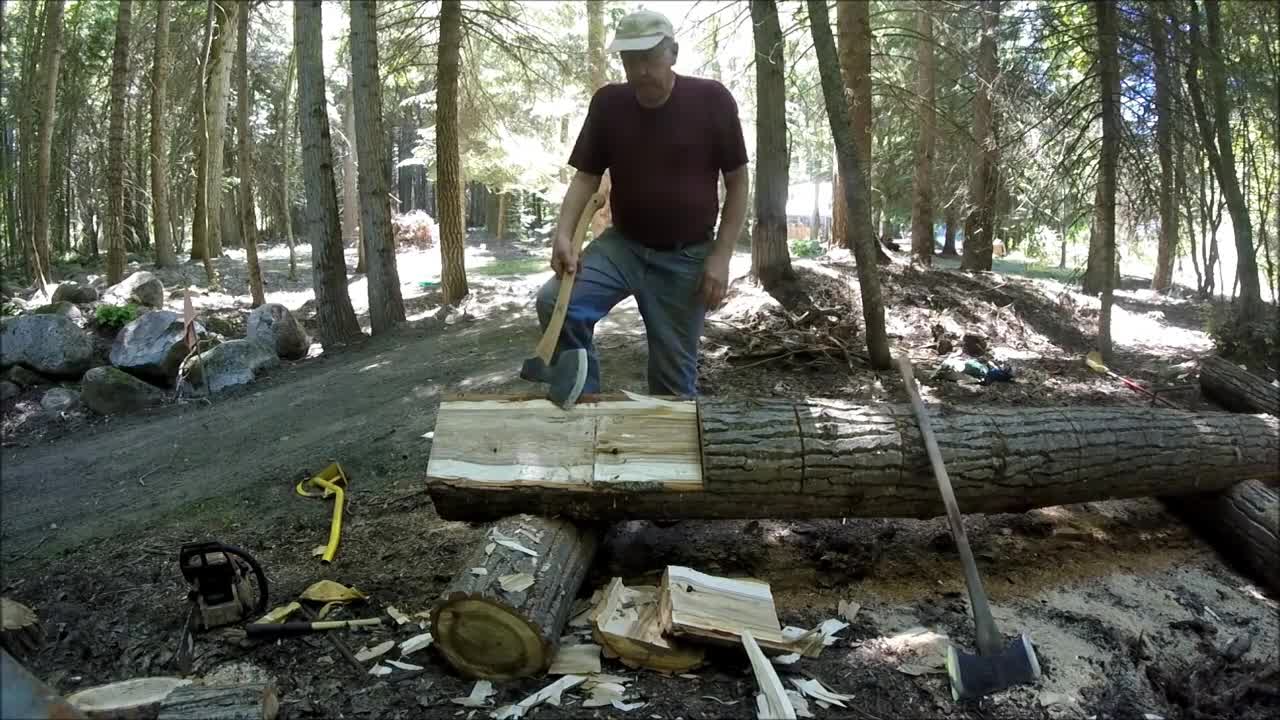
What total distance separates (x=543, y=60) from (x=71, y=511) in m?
7.95

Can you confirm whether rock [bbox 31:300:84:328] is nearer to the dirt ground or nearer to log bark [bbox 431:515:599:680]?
the dirt ground

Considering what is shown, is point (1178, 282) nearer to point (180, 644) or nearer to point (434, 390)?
point (434, 390)

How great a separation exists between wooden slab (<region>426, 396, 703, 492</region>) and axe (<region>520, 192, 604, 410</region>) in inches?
2.5

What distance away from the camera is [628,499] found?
10.0ft

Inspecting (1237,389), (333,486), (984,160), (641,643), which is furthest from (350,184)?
(641,643)

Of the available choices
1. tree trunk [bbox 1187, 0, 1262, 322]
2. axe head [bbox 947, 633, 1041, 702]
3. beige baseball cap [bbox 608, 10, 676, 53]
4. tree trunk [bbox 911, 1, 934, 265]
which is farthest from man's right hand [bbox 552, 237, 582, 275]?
tree trunk [bbox 911, 1, 934, 265]

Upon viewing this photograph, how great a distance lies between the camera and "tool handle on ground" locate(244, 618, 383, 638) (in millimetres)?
2795

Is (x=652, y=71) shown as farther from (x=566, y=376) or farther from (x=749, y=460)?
(x=749, y=460)

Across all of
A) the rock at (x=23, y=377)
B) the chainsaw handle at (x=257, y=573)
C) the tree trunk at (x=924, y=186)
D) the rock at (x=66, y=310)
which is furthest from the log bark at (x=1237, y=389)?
the rock at (x=66, y=310)

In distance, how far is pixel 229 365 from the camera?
8.23m

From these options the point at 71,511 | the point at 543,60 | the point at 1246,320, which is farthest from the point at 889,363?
the point at 543,60

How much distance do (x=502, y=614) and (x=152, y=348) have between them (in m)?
7.94

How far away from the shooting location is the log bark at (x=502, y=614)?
8.25ft

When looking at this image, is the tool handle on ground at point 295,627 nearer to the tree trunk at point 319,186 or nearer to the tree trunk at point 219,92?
the tree trunk at point 319,186
